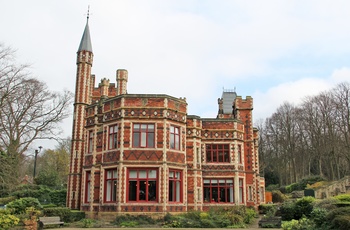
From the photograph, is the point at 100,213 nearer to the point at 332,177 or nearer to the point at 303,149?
the point at 332,177

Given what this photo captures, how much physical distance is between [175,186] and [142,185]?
2.42 metres

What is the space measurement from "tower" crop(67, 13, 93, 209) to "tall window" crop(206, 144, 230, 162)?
994 centimetres

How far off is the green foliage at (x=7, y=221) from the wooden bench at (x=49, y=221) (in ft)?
5.38

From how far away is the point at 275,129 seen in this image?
57.6 m

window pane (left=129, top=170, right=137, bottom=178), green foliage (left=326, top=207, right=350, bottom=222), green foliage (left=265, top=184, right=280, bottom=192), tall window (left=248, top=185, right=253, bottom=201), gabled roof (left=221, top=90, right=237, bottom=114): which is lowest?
green foliage (left=326, top=207, right=350, bottom=222)

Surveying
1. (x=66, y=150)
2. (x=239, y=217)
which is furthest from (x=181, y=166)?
(x=66, y=150)

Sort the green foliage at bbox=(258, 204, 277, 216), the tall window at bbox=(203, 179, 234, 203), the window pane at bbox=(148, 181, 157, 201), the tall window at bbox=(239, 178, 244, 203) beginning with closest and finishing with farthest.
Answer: the window pane at bbox=(148, 181, 157, 201), the tall window at bbox=(203, 179, 234, 203), the tall window at bbox=(239, 178, 244, 203), the green foliage at bbox=(258, 204, 277, 216)

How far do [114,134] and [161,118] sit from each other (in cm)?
326

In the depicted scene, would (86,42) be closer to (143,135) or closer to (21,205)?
(143,135)

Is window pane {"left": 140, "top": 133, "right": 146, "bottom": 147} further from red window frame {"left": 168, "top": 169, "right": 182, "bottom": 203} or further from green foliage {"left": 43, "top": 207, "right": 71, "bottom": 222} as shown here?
green foliage {"left": 43, "top": 207, "right": 71, "bottom": 222}

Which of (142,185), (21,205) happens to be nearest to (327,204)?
(142,185)

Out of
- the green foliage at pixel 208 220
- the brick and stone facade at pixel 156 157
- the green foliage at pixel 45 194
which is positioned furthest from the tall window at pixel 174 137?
the green foliage at pixel 45 194

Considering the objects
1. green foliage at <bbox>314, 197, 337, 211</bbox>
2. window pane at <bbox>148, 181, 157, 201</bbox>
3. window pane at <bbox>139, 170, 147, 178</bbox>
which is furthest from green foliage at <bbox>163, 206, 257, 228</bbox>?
green foliage at <bbox>314, 197, 337, 211</bbox>

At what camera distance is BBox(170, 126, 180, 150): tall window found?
78.4 feet
